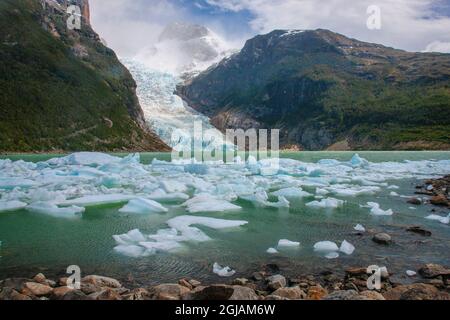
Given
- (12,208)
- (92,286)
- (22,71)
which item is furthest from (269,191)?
(22,71)

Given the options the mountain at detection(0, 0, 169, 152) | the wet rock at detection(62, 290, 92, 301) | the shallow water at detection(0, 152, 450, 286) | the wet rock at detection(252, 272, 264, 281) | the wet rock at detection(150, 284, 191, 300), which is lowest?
the shallow water at detection(0, 152, 450, 286)

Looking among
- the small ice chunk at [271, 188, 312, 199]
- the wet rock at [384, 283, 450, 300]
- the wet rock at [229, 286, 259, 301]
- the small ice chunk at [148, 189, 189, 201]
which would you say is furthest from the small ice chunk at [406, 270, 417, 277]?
the small ice chunk at [148, 189, 189, 201]

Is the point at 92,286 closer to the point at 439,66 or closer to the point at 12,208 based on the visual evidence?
the point at 12,208

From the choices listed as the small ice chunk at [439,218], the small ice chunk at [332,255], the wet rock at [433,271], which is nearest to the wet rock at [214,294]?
the small ice chunk at [332,255]

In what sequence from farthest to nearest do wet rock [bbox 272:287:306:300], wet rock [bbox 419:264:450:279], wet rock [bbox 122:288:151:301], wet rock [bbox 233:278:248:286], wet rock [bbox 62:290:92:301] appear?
wet rock [bbox 419:264:450:279]
wet rock [bbox 233:278:248:286]
wet rock [bbox 272:287:306:300]
wet rock [bbox 122:288:151:301]
wet rock [bbox 62:290:92:301]

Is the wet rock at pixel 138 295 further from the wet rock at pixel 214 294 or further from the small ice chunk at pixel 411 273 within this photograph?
the small ice chunk at pixel 411 273

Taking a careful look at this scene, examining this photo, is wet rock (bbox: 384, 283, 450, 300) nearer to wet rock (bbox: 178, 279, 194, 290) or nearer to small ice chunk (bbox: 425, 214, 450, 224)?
wet rock (bbox: 178, 279, 194, 290)
